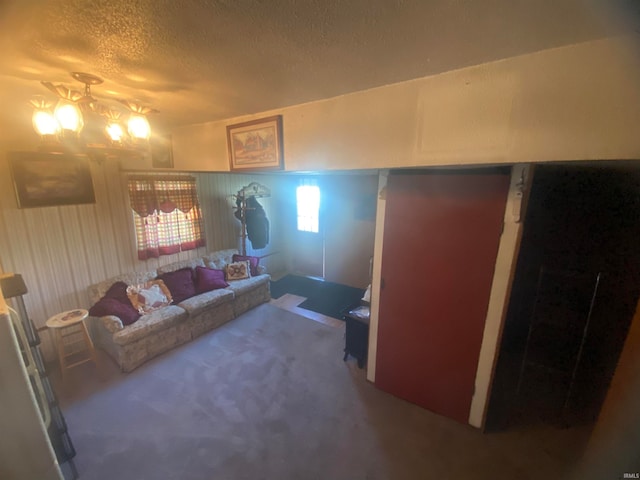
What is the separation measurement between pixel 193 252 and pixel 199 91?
3.01 m

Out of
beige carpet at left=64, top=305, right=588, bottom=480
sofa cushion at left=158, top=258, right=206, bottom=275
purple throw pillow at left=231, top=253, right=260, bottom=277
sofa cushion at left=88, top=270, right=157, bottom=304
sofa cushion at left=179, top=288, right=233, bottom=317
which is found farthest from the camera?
purple throw pillow at left=231, top=253, right=260, bottom=277

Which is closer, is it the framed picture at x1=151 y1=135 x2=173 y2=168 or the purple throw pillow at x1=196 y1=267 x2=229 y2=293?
the framed picture at x1=151 y1=135 x2=173 y2=168

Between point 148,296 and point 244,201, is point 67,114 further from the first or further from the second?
point 244,201

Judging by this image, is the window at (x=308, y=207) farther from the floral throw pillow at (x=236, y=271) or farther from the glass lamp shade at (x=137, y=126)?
the glass lamp shade at (x=137, y=126)

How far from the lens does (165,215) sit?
3.56 m

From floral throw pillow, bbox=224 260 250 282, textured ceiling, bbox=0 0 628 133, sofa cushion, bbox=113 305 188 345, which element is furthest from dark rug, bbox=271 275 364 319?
Result: textured ceiling, bbox=0 0 628 133

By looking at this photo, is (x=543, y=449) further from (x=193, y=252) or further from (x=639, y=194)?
(x=193, y=252)

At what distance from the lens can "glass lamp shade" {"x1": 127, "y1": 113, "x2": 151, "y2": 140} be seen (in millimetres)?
1610

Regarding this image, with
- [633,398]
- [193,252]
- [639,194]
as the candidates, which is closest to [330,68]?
[633,398]

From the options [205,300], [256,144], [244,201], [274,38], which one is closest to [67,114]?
[256,144]

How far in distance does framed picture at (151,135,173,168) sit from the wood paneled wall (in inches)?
23.4

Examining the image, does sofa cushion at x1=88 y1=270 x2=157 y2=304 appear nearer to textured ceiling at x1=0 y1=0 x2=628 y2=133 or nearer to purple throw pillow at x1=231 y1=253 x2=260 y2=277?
purple throw pillow at x1=231 y1=253 x2=260 y2=277

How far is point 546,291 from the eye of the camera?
6.53 ft

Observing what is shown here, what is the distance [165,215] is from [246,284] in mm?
1515
